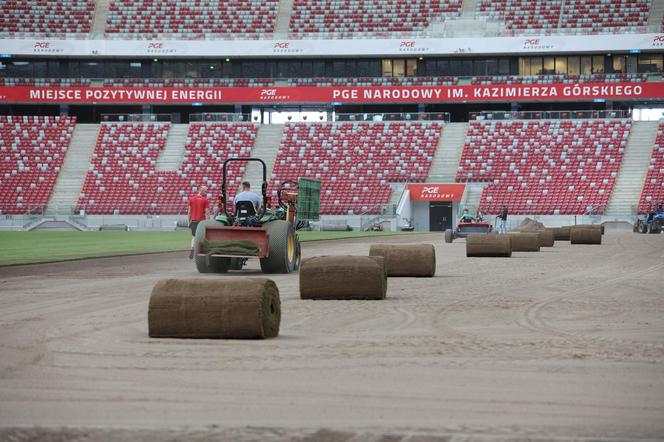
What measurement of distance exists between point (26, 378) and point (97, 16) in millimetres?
69915

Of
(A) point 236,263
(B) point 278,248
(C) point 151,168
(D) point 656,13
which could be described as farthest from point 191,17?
(B) point 278,248

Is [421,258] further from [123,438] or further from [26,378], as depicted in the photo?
[123,438]

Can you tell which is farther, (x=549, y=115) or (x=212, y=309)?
(x=549, y=115)

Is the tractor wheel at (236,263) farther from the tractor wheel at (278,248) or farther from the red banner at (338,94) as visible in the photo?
the red banner at (338,94)

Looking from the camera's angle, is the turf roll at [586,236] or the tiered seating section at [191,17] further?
the tiered seating section at [191,17]

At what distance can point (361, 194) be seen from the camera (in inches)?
2475

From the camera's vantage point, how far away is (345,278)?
13531 mm

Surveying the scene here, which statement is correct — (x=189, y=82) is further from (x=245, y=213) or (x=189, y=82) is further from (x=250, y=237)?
(x=250, y=237)

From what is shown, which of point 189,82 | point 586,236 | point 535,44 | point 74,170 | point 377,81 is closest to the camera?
point 586,236

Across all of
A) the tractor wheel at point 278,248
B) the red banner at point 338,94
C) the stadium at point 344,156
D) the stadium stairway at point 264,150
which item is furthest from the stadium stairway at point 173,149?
the tractor wheel at point 278,248

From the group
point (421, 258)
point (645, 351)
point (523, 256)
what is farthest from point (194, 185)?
point (645, 351)

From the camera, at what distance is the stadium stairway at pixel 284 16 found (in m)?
72.1

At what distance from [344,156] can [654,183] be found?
758 inches

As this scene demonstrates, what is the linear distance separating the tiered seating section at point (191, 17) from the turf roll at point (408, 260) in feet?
182
